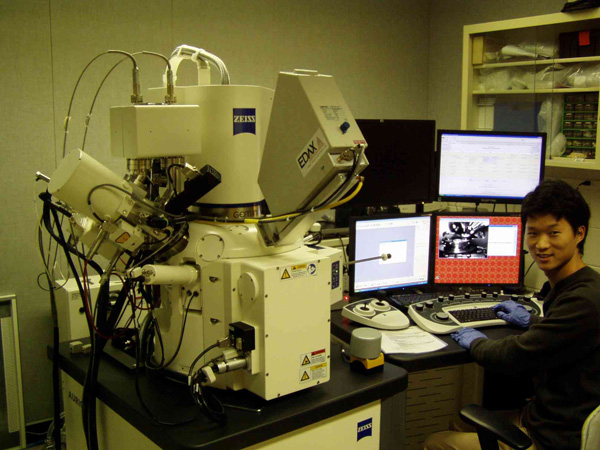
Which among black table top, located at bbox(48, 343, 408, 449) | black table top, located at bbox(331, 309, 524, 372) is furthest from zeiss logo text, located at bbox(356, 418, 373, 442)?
black table top, located at bbox(331, 309, 524, 372)

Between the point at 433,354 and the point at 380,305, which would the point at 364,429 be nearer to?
the point at 433,354

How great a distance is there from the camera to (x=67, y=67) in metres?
2.98

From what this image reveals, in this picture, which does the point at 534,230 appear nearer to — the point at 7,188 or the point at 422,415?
the point at 422,415

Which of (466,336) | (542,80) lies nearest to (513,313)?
(466,336)

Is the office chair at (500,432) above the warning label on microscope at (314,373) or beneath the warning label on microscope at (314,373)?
beneath

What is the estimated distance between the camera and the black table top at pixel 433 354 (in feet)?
6.64

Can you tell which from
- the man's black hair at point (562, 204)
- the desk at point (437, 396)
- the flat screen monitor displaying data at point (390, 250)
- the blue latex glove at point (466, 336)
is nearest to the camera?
the man's black hair at point (562, 204)

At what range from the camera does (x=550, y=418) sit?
1.85m

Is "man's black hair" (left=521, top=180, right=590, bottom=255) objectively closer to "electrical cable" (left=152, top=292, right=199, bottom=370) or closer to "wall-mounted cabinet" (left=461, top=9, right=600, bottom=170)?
"wall-mounted cabinet" (left=461, top=9, right=600, bottom=170)

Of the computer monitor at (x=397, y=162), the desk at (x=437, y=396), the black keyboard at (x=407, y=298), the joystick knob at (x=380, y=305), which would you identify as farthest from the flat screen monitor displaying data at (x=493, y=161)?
the desk at (x=437, y=396)

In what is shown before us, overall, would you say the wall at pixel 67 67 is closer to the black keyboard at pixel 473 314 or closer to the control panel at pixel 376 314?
the control panel at pixel 376 314

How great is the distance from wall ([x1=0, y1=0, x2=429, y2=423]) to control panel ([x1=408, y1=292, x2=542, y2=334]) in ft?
5.84

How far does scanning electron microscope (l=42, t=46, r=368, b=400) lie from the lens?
Answer: 57.5 inches

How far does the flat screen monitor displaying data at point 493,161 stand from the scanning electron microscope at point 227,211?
4.40ft
